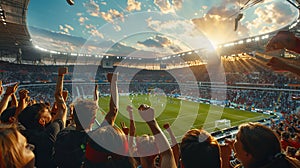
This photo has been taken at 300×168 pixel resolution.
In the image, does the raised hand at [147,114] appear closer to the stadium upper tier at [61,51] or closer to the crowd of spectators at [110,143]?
the crowd of spectators at [110,143]

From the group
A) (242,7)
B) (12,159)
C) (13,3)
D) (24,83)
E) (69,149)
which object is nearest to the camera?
(12,159)

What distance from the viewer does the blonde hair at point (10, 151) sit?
5.05 ft

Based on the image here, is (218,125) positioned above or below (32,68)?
below

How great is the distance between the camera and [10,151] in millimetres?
1580

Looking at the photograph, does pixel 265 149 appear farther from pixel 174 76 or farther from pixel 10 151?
pixel 174 76

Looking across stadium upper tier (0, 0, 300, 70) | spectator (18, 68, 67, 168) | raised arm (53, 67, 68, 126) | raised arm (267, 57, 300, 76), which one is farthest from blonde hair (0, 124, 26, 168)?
stadium upper tier (0, 0, 300, 70)

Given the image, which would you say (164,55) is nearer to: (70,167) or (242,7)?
(242,7)

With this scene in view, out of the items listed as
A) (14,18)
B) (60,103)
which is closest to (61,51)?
(14,18)

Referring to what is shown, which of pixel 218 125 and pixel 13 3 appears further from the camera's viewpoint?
pixel 218 125

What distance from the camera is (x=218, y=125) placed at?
20312 millimetres

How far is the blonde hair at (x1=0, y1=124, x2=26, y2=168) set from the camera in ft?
5.05

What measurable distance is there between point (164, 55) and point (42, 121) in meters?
71.5

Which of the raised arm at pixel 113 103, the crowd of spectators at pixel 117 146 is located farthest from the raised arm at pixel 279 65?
the raised arm at pixel 113 103

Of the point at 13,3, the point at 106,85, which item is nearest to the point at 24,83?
the point at 106,85
